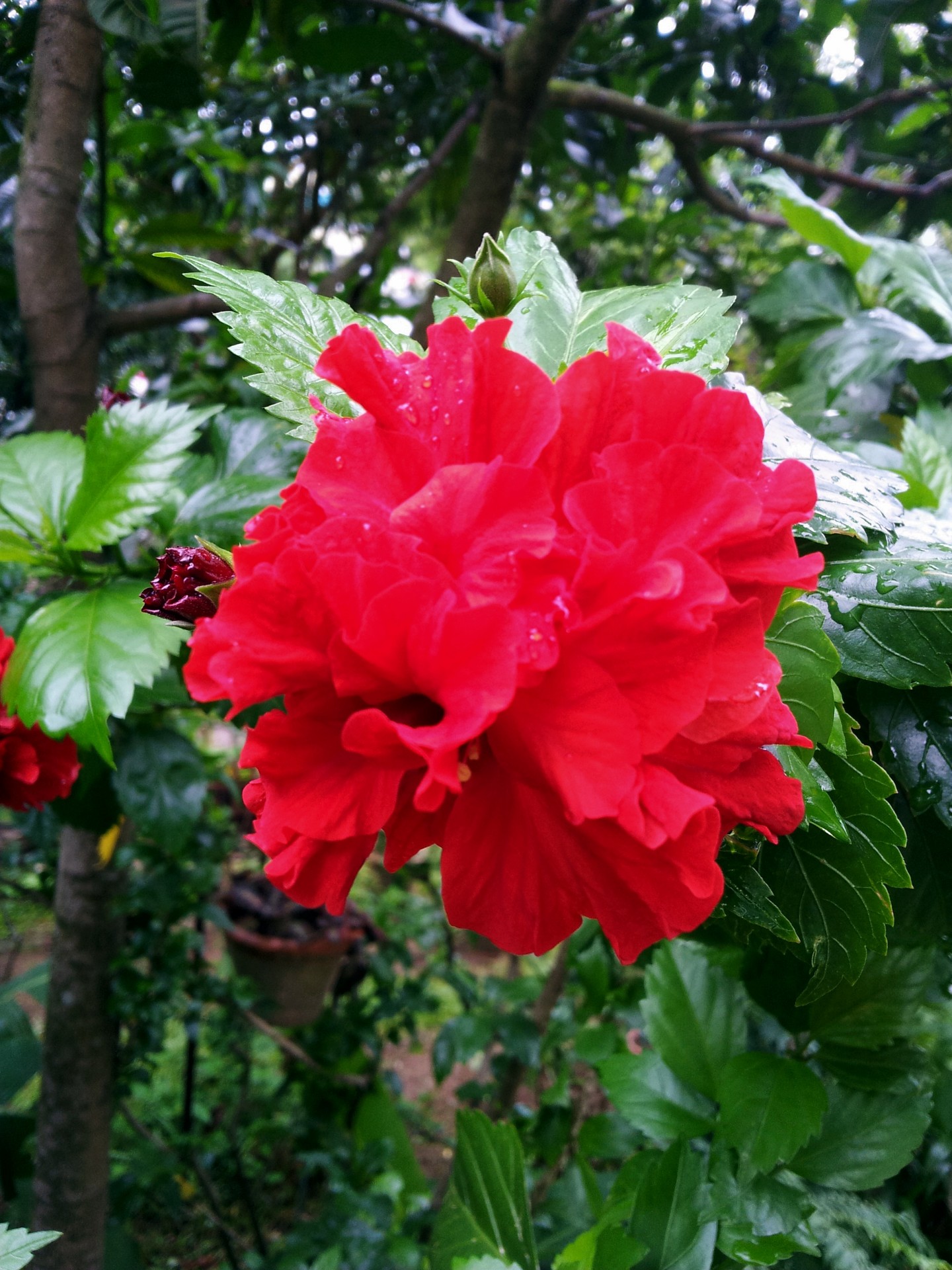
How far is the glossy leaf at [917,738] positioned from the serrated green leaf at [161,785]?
0.89m

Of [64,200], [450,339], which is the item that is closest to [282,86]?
[64,200]

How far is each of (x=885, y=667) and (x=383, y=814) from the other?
0.41 m

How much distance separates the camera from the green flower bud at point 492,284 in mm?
620

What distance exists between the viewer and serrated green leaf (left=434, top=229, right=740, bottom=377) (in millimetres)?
616

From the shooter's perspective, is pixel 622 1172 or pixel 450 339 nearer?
Answer: pixel 450 339

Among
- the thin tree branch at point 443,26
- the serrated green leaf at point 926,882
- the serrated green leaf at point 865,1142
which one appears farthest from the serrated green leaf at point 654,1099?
the thin tree branch at point 443,26

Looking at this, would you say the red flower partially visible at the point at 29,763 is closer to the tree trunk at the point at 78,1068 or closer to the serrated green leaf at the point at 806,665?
the tree trunk at the point at 78,1068

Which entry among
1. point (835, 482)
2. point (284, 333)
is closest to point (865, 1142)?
point (835, 482)

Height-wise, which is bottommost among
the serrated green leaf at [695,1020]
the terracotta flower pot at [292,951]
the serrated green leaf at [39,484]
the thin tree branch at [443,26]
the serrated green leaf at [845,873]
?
the terracotta flower pot at [292,951]

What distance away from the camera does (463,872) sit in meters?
0.46

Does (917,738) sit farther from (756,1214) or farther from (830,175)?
(830,175)

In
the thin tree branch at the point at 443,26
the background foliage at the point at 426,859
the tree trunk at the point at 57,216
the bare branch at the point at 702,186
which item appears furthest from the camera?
the bare branch at the point at 702,186

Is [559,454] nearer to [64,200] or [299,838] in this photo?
[299,838]

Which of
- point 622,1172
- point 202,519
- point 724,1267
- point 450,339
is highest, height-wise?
point 450,339
